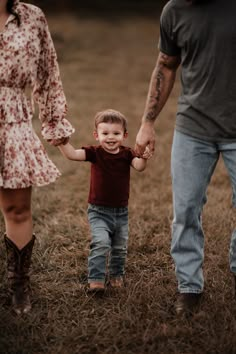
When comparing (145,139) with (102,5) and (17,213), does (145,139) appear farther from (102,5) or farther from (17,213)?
(102,5)

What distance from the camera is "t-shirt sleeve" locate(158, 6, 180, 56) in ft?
11.9

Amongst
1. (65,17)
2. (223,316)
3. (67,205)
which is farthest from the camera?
(65,17)

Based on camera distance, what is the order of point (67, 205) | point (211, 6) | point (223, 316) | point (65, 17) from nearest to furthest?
point (211, 6) → point (223, 316) → point (67, 205) → point (65, 17)

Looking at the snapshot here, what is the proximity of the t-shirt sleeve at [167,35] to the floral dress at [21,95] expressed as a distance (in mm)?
624

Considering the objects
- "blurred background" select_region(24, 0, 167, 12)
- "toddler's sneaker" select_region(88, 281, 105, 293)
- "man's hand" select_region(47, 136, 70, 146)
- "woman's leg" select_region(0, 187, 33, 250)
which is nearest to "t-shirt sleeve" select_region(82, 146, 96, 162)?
"man's hand" select_region(47, 136, 70, 146)

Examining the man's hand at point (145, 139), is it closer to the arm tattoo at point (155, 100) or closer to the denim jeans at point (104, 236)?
the arm tattoo at point (155, 100)

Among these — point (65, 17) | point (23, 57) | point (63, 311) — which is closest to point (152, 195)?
point (63, 311)

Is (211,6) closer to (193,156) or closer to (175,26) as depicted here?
(175,26)

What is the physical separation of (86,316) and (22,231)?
2.01ft

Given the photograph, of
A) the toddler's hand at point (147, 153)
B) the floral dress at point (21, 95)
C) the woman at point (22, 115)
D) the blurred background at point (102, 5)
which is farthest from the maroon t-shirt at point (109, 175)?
the blurred background at point (102, 5)

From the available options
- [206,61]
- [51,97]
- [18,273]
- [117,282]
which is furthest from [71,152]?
[206,61]

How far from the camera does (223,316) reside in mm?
3727

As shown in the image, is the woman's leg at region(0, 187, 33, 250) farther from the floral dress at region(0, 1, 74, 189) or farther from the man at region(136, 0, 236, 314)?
the man at region(136, 0, 236, 314)

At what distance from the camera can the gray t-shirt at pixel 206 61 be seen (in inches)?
137
